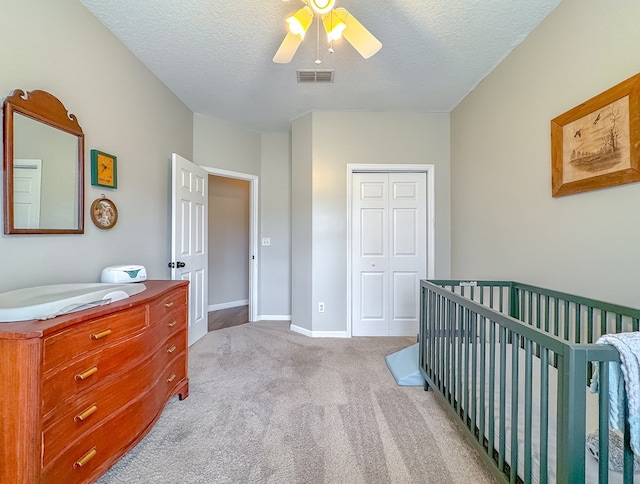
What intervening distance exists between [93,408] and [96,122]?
1.77 metres

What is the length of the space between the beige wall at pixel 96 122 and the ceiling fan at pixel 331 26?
128 cm

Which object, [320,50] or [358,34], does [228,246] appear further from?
[358,34]

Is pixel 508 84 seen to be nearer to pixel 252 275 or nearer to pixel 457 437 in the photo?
pixel 457 437

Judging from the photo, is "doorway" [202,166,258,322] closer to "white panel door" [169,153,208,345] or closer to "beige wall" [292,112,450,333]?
"white panel door" [169,153,208,345]

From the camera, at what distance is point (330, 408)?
191cm

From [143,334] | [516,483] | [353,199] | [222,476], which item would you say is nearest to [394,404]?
[516,483]

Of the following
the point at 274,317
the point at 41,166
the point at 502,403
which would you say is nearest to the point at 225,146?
the point at 41,166

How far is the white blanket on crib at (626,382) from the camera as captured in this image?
2.64ft

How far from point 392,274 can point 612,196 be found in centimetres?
214

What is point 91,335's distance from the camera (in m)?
1.25

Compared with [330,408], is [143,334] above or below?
above

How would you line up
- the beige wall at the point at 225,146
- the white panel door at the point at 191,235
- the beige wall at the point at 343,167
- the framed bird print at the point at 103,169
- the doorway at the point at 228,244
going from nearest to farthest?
1. the framed bird print at the point at 103,169
2. the white panel door at the point at 191,235
3. the beige wall at the point at 343,167
4. the beige wall at the point at 225,146
5. the doorway at the point at 228,244

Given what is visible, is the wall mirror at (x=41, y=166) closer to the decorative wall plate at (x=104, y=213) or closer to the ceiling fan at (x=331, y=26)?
the decorative wall plate at (x=104, y=213)

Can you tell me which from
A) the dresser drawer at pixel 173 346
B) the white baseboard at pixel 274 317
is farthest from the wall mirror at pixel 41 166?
the white baseboard at pixel 274 317
